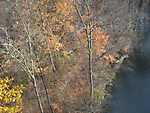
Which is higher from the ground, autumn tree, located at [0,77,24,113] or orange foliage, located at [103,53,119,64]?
orange foliage, located at [103,53,119,64]

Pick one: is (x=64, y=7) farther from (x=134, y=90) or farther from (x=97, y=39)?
(x=134, y=90)

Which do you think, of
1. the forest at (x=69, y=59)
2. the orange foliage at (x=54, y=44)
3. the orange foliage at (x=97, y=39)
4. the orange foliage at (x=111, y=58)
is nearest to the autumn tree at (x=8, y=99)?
the forest at (x=69, y=59)

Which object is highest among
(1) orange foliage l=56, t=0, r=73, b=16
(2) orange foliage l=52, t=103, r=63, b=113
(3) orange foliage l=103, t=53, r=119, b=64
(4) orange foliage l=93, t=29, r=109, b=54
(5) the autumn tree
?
(1) orange foliage l=56, t=0, r=73, b=16

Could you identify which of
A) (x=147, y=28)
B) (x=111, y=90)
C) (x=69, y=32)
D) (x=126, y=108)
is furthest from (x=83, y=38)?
(x=147, y=28)

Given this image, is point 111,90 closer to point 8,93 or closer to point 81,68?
point 81,68

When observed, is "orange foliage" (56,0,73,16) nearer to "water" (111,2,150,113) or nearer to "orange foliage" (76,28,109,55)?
"orange foliage" (76,28,109,55)

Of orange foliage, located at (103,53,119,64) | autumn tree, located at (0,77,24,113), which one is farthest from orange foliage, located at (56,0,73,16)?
autumn tree, located at (0,77,24,113)

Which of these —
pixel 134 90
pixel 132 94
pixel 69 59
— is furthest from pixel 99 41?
pixel 132 94
